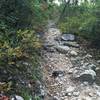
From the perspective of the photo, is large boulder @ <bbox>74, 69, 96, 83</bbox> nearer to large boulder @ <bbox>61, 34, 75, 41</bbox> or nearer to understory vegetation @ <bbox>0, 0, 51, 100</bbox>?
understory vegetation @ <bbox>0, 0, 51, 100</bbox>

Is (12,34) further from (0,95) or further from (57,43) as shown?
(57,43)

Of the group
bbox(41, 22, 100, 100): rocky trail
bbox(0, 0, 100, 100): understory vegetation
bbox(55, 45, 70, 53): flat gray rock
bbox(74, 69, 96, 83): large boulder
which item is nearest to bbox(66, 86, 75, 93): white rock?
bbox(41, 22, 100, 100): rocky trail

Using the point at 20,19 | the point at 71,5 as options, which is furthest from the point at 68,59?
the point at 71,5

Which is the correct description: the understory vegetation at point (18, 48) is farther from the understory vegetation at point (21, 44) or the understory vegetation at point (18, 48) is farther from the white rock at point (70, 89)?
the white rock at point (70, 89)

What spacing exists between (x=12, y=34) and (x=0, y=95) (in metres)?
2.87

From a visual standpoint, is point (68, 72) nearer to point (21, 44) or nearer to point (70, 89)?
point (70, 89)

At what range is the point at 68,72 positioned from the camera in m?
8.62

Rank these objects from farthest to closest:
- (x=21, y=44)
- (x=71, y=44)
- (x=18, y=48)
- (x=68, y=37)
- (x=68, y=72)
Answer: (x=68, y=37) < (x=71, y=44) < (x=68, y=72) < (x=21, y=44) < (x=18, y=48)

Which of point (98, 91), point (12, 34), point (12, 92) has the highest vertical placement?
point (12, 34)

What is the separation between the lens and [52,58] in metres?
9.81

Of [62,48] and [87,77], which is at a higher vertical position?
[62,48]

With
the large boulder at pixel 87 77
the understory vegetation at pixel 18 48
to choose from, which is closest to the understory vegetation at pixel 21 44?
the understory vegetation at pixel 18 48

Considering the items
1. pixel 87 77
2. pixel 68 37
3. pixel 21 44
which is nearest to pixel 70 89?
pixel 87 77

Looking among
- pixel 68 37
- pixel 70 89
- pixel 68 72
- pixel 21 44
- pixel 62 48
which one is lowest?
pixel 70 89
